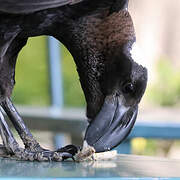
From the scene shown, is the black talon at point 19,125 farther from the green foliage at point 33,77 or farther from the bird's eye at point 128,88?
the green foliage at point 33,77

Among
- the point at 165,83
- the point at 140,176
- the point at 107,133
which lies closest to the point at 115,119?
the point at 107,133

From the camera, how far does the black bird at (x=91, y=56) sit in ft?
5.84

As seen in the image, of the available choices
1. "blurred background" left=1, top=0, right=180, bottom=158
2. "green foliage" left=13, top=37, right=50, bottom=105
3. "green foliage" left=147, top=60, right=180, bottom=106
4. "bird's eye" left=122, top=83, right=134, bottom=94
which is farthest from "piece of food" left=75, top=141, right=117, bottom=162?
"green foliage" left=147, top=60, right=180, bottom=106

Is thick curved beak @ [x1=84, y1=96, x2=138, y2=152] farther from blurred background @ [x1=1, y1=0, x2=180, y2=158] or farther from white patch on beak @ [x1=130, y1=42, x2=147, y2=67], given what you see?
blurred background @ [x1=1, y1=0, x2=180, y2=158]

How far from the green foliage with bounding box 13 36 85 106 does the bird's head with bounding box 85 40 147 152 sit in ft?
10.9

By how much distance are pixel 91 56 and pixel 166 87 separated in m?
4.30

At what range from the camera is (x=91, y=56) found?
1898 millimetres

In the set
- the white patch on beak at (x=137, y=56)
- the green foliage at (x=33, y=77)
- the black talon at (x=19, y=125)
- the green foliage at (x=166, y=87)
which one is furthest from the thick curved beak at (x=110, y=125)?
the green foliage at (x=166, y=87)

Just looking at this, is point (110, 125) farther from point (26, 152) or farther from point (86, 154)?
point (26, 152)

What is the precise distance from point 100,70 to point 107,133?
0.22 metres

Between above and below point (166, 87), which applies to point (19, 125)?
above

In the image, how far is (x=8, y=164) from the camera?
1707 millimetres

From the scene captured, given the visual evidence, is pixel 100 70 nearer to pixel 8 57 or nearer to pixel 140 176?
pixel 8 57

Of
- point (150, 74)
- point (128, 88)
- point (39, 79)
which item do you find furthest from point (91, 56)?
point (150, 74)
